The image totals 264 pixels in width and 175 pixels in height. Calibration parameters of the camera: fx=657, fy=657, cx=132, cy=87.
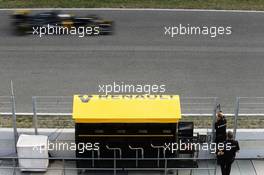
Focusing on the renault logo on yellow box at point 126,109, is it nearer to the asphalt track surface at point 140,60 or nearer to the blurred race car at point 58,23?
the asphalt track surface at point 140,60

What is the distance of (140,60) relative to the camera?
2145cm

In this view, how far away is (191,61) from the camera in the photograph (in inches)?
842

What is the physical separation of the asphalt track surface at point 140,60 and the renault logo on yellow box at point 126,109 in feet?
10.1

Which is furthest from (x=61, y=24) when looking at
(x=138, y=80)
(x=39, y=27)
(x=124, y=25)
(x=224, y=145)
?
(x=224, y=145)

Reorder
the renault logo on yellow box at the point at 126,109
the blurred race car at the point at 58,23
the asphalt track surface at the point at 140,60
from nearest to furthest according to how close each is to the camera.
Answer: the renault logo on yellow box at the point at 126,109 < the asphalt track surface at the point at 140,60 < the blurred race car at the point at 58,23

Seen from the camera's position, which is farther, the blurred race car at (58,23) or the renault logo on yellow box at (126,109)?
the blurred race car at (58,23)

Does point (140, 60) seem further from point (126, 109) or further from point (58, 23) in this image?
point (126, 109)

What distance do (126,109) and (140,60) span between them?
6.04 metres

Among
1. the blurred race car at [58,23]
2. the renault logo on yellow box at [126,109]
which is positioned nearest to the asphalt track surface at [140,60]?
the blurred race car at [58,23]

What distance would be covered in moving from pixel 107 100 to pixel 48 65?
5.59 metres

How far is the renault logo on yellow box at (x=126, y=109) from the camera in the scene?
50.4ft

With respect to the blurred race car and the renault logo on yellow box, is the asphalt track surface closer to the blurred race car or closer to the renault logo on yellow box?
the blurred race car

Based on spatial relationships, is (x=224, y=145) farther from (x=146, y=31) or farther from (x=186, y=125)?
(x=146, y=31)

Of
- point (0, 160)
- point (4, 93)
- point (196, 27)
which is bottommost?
point (0, 160)
